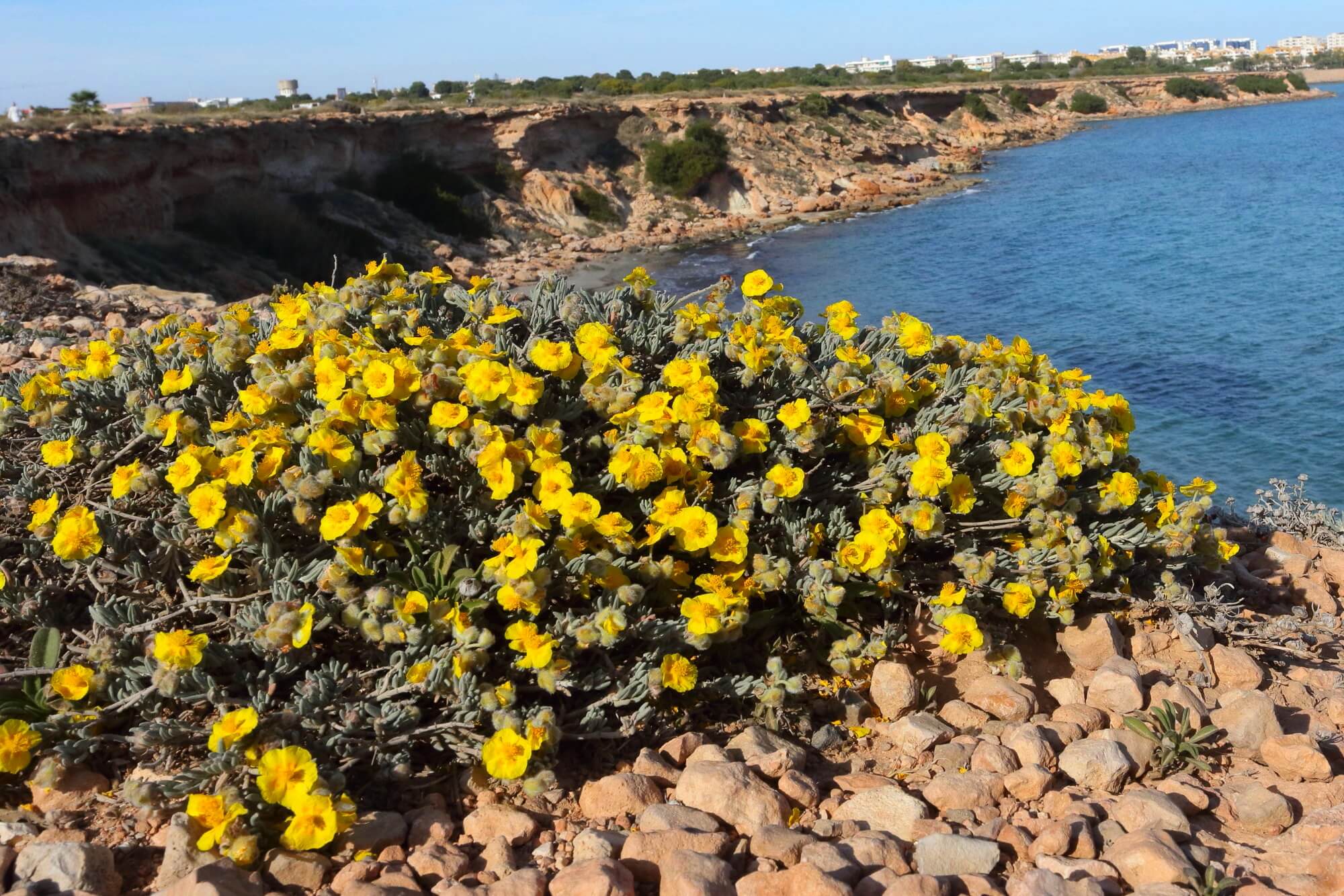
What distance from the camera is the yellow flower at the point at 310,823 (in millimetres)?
1907

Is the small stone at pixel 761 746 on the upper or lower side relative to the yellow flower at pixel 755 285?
lower

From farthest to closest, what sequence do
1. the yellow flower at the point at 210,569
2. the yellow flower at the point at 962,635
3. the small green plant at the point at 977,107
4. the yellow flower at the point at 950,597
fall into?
the small green plant at the point at 977,107, the yellow flower at the point at 950,597, the yellow flower at the point at 962,635, the yellow flower at the point at 210,569

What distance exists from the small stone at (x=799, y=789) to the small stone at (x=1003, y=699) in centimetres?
65

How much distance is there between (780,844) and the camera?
79.7 inches

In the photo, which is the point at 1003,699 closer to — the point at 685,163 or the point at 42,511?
the point at 42,511

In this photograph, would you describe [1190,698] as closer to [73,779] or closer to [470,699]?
[470,699]

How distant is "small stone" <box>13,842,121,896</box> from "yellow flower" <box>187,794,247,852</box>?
0.17 meters

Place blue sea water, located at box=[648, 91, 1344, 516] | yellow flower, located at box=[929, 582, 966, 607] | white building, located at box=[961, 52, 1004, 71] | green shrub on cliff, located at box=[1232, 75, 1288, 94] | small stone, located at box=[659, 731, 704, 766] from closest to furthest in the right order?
small stone, located at box=[659, 731, 704, 766], yellow flower, located at box=[929, 582, 966, 607], blue sea water, located at box=[648, 91, 1344, 516], green shrub on cliff, located at box=[1232, 75, 1288, 94], white building, located at box=[961, 52, 1004, 71]

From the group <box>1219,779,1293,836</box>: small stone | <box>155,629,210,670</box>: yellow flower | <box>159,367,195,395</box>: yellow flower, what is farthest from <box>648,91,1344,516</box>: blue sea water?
<box>155,629,210,670</box>: yellow flower

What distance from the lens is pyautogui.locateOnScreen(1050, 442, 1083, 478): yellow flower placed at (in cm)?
285

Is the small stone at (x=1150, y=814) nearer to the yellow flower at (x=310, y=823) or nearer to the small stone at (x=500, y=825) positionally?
the small stone at (x=500, y=825)

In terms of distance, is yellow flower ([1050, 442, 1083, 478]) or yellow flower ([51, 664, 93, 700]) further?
yellow flower ([1050, 442, 1083, 478])

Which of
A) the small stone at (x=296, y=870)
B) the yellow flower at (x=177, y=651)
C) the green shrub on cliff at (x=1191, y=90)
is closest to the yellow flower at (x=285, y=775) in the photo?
the small stone at (x=296, y=870)

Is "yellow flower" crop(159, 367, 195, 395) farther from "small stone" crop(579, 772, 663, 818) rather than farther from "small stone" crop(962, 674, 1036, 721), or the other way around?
"small stone" crop(962, 674, 1036, 721)
